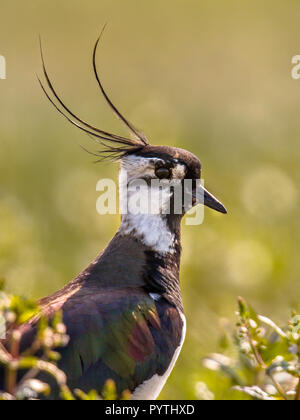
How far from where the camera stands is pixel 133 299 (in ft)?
14.2

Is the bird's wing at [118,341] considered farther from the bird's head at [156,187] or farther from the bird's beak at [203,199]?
the bird's beak at [203,199]

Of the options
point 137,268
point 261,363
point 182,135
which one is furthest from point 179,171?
point 182,135

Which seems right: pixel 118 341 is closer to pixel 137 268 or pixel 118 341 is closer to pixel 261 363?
pixel 137 268

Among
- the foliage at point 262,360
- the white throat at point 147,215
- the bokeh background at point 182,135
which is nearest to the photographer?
the foliage at point 262,360

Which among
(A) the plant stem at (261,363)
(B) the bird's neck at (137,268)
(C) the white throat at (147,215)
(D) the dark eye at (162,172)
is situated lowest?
(A) the plant stem at (261,363)

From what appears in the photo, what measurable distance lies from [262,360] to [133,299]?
0.80 meters

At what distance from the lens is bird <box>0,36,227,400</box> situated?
13.3 ft

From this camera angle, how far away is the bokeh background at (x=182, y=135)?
24.4 feet

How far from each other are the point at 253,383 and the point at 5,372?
1029 millimetres

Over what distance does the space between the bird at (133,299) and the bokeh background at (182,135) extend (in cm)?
44

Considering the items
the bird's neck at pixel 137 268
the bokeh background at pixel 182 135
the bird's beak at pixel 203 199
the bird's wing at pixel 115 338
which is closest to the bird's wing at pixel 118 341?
the bird's wing at pixel 115 338

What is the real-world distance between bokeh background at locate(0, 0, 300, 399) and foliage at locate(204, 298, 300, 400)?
2.10 ft

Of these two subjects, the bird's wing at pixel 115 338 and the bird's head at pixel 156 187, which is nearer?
the bird's wing at pixel 115 338

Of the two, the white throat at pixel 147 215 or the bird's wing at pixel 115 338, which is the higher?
the white throat at pixel 147 215
